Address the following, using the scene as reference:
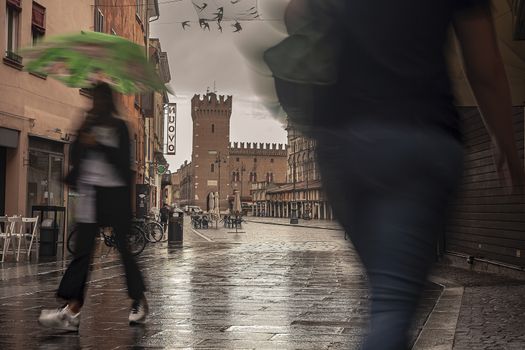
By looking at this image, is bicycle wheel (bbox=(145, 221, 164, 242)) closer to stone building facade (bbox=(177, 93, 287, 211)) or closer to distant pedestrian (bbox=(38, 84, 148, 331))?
distant pedestrian (bbox=(38, 84, 148, 331))

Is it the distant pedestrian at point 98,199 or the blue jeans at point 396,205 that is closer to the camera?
the blue jeans at point 396,205

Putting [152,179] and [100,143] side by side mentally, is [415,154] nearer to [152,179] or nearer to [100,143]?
[100,143]

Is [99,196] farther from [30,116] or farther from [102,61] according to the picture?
[30,116]

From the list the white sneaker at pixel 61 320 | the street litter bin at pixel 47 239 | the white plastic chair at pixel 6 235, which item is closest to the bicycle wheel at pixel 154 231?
the street litter bin at pixel 47 239

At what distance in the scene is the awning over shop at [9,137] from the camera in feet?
57.7

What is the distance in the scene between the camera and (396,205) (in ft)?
6.34

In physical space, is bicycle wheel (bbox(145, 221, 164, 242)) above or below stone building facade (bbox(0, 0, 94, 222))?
below

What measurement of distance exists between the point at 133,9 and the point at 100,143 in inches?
1274

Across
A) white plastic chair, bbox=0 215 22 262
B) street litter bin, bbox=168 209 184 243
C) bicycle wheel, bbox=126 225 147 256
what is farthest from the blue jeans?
street litter bin, bbox=168 209 184 243

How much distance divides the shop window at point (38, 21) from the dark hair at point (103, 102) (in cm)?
1416

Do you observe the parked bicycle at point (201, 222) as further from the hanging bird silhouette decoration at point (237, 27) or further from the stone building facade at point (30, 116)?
the hanging bird silhouette decoration at point (237, 27)

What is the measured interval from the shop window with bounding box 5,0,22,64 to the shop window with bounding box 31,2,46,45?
783mm

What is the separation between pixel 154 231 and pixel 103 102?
18.5 meters

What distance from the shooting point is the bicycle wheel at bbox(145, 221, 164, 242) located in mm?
24203
